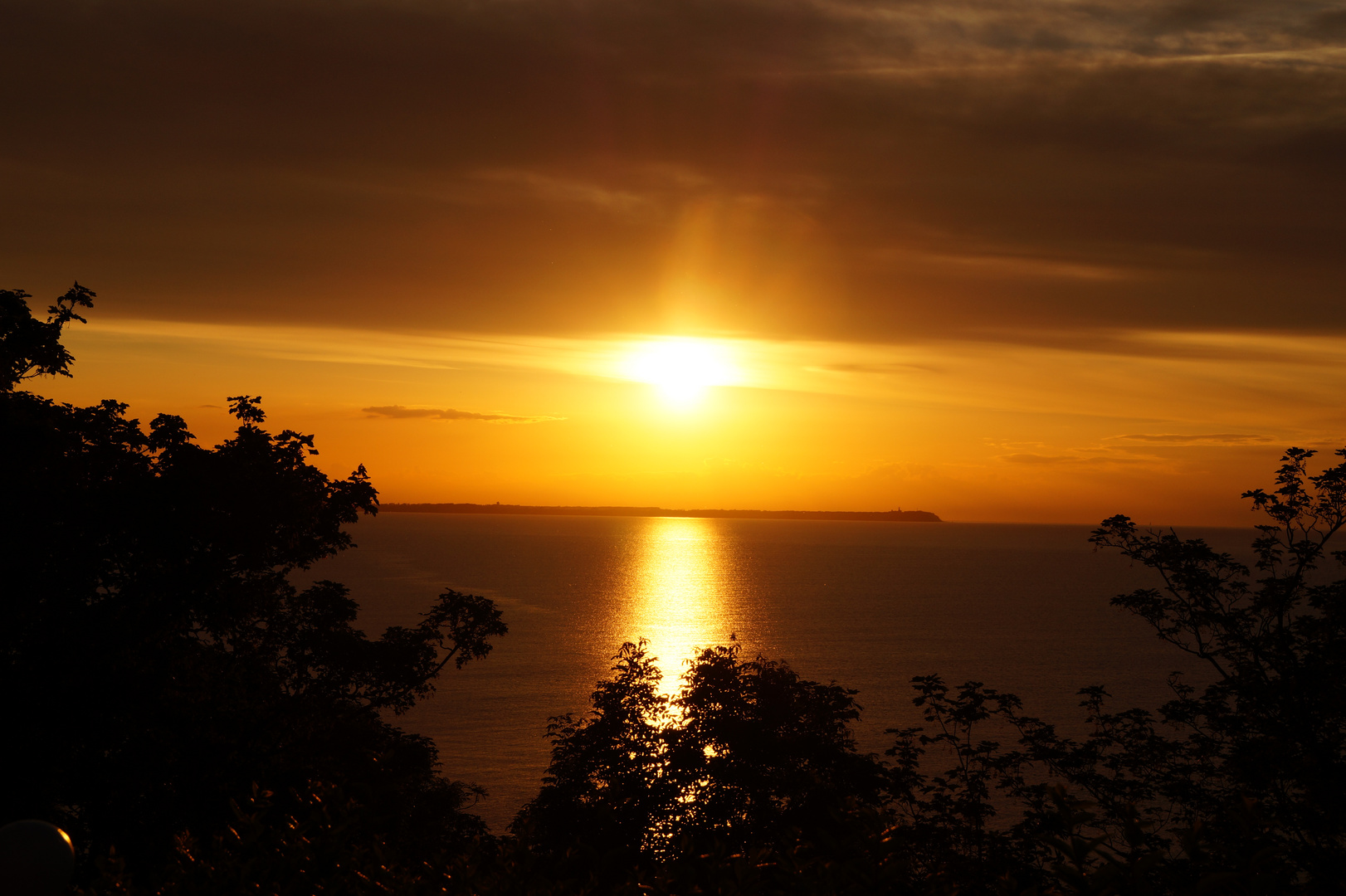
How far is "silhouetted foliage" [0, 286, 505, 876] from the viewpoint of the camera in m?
17.3

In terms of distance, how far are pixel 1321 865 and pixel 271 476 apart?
21.2m

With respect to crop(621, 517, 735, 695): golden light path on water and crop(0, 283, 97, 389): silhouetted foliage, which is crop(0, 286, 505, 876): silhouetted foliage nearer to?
crop(0, 283, 97, 389): silhouetted foliage

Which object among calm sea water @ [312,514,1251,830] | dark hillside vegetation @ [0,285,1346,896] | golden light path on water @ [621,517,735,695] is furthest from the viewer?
golden light path on water @ [621,517,735,695]

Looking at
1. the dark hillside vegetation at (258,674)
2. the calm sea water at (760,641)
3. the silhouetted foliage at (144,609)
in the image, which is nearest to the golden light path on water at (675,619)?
the calm sea water at (760,641)

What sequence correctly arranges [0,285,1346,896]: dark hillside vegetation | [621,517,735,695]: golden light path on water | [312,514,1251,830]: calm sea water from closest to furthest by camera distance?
[0,285,1346,896]: dark hillside vegetation
[312,514,1251,830]: calm sea water
[621,517,735,695]: golden light path on water

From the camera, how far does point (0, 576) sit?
17.3 metres

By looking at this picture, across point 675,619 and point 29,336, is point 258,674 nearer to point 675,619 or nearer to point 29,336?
point 29,336

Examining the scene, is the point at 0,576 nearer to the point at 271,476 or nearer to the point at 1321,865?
the point at 271,476

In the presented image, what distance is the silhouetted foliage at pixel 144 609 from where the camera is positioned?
1730 cm

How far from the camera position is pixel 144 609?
18.6m

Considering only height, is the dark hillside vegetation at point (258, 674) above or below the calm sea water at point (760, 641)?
below

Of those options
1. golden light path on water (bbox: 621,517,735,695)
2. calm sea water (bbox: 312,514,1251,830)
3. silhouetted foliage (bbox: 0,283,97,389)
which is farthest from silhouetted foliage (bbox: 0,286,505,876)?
golden light path on water (bbox: 621,517,735,695)

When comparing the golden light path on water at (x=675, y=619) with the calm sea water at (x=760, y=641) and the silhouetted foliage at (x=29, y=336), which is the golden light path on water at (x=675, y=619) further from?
the silhouetted foliage at (x=29, y=336)

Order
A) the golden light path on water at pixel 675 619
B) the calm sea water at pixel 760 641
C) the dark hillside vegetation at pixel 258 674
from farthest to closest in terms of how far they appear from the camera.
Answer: the golden light path on water at pixel 675 619 → the calm sea water at pixel 760 641 → the dark hillside vegetation at pixel 258 674
